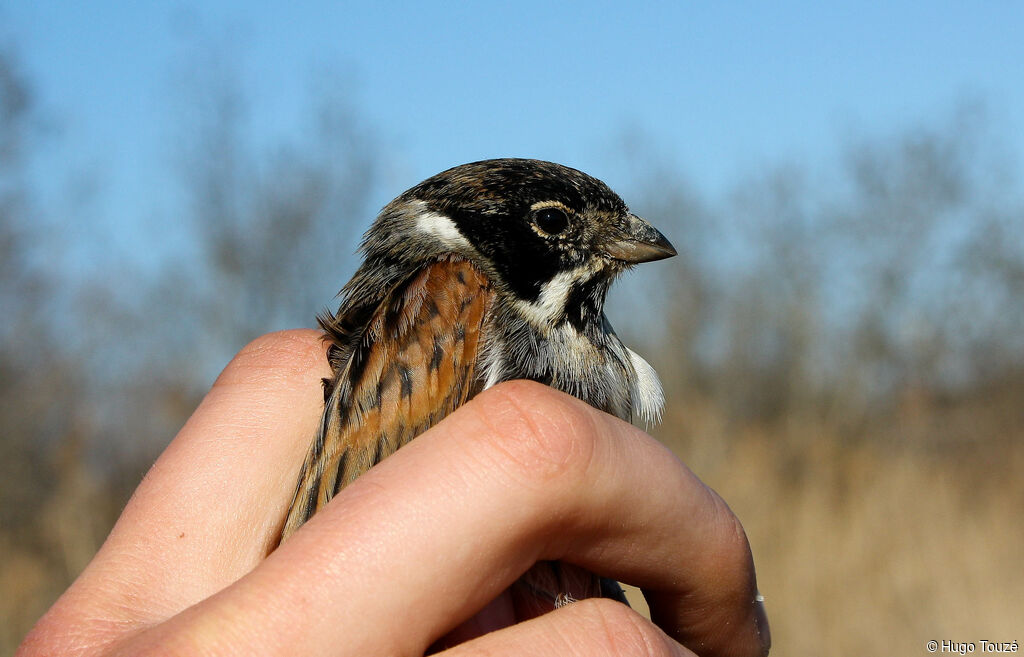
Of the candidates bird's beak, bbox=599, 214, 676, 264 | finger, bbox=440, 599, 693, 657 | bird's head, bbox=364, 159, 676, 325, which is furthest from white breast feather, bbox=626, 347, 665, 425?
finger, bbox=440, 599, 693, 657

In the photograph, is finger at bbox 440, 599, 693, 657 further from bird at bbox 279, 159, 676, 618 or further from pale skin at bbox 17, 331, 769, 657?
bird at bbox 279, 159, 676, 618

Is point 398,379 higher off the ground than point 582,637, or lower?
higher

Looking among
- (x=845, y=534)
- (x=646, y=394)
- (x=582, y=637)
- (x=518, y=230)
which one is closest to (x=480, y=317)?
(x=518, y=230)

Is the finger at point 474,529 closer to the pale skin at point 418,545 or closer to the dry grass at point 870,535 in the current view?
the pale skin at point 418,545

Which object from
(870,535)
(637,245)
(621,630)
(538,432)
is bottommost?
(870,535)

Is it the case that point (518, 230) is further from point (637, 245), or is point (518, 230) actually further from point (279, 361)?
point (279, 361)

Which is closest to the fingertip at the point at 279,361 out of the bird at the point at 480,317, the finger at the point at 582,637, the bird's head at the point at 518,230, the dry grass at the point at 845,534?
the bird at the point at 480,317

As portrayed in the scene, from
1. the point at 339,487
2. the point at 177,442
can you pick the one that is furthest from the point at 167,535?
the point at 339,487
